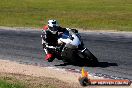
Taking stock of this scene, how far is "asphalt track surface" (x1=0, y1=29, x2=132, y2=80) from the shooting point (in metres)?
18.5

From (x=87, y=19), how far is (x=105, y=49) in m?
17.2

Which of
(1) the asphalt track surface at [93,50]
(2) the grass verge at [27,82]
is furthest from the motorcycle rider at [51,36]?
(2) the grass verge at [27,82]

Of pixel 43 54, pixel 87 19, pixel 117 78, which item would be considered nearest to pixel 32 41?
pixel 43 54

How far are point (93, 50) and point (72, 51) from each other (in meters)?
4.20

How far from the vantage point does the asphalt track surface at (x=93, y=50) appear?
1855cm

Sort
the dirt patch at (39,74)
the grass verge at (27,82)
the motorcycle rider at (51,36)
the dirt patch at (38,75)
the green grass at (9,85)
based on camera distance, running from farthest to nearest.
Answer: the motorcycle rider at (51,36)
the dirt patch at (39,74)
the dirt patch at (38,75)
the grass verge at (27,82)
the green grass at (9,85)

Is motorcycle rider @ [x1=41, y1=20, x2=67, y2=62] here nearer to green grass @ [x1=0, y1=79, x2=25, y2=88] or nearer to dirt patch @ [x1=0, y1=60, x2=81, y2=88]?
dirt patch @ [x1=0, y1=60, x2=81, y2=88]

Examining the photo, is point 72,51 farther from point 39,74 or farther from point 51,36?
point 39,74

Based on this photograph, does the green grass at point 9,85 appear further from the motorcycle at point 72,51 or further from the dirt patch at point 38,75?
the motorcycle at point 72,51

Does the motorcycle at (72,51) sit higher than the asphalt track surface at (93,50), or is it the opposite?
the motorcycle at (72,51)

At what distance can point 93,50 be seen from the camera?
2273 centimetres

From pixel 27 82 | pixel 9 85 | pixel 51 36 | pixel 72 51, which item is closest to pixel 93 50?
pixel 51 36

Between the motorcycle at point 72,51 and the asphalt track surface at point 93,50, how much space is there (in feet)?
1.09

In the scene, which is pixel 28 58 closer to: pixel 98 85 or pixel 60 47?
pixel 60 47
